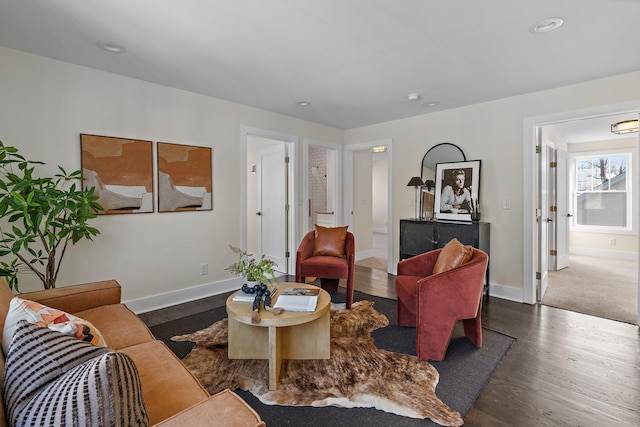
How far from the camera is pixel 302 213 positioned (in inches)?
A: 188

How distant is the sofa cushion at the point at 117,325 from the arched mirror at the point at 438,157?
3.79 m

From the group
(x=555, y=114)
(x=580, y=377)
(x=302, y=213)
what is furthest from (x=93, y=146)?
(x=555, y=114)

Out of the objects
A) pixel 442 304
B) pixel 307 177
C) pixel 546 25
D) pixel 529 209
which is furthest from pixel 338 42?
pixel 529 209

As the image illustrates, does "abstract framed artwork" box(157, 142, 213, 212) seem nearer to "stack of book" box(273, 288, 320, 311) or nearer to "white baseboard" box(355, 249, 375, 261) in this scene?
"stack of book" box(273, 288, 320, 311)

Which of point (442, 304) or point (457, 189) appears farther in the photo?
point (457, 189)

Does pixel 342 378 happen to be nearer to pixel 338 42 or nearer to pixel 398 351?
pixel 398 351

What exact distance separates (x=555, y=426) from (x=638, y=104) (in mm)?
2992

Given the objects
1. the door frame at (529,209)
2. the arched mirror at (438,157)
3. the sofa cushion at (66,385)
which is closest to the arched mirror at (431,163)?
the arched mirror at (438,157)

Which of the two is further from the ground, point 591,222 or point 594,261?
point 591,222

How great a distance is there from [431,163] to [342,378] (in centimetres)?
324

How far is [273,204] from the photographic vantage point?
194 inches

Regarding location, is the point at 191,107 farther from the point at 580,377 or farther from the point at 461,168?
the point at 580,377

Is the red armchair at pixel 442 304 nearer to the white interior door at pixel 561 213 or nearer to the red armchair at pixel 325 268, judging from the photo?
the red armchair at pixel 325 268

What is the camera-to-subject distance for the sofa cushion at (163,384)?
3.60 feet
